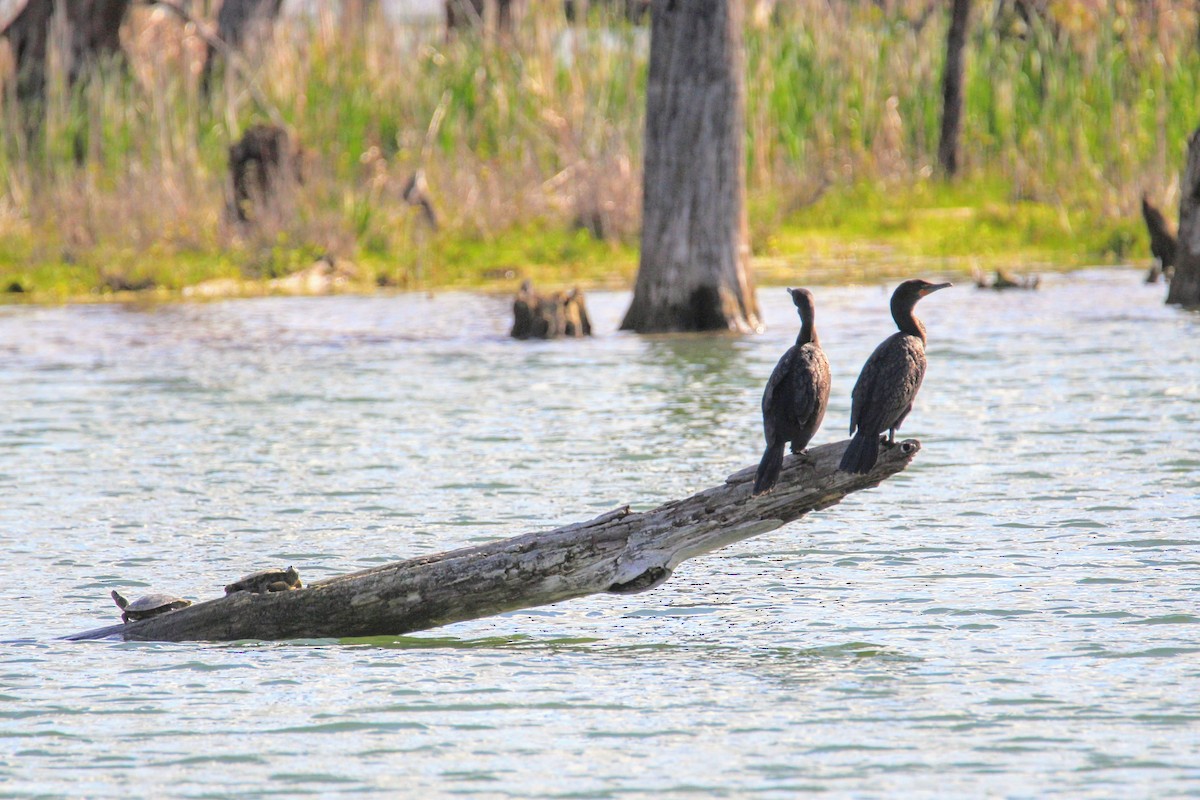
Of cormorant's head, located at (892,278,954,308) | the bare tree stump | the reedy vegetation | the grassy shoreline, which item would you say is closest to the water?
cormorant's head, located at (892,278,954,308)

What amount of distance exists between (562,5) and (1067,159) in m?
6.80

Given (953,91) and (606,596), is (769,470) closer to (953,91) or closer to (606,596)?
(606,596)

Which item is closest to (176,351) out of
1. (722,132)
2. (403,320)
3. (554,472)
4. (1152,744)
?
(403,320)

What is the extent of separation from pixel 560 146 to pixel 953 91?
5.28 metres

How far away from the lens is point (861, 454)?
693cm

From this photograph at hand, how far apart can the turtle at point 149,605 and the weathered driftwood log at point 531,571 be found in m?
0.03

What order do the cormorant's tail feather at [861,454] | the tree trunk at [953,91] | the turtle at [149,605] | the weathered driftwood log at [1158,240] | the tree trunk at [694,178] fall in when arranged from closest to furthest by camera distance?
the cormorant's tail feather at [861,454]
the turtle at [149,605]
the tree trunk at [694,178]
the weathered driftwood log at [1158,240]
the tree trunk at [953,91]

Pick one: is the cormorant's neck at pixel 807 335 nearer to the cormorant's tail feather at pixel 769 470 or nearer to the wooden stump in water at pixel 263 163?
the cormorant's tail feather at pixel 769 470

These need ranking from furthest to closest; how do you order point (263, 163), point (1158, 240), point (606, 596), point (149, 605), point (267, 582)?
point (263, 163) → point (1158, 240) → point (606, 596) → point (149, 605) → point (267, 582)

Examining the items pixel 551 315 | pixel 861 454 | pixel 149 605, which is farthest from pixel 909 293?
pixel 551 315

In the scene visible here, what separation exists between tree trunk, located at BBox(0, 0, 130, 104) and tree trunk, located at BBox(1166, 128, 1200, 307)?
1420 cm

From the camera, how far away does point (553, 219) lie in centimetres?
2528

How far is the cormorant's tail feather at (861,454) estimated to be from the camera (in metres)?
6.92

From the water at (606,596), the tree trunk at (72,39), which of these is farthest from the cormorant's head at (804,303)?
the tree trunk at (72,39)
